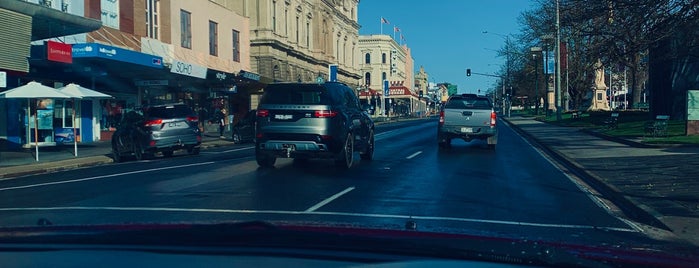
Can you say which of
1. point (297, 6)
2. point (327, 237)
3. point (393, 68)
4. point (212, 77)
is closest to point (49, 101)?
point (212, 77)

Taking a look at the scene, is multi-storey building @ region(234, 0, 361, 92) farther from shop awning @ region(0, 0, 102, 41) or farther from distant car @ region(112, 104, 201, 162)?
Result: distant car @ region(112, 104, 201, 162)

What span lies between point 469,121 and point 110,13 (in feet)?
61.2

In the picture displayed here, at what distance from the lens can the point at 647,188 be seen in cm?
1097

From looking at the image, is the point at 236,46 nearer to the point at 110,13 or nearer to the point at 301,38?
the point at 301,38

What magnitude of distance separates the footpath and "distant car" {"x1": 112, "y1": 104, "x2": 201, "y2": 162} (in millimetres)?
11492

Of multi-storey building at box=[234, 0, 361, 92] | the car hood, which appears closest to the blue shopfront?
multi-storey building at box=[234, 0, 361, 92]

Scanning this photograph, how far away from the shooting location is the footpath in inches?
336

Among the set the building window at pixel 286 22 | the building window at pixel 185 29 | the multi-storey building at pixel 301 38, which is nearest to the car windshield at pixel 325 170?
the building window at pixel 185 29

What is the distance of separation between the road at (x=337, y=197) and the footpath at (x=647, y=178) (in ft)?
1.47

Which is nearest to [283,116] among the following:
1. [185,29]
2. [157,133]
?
[157,133]

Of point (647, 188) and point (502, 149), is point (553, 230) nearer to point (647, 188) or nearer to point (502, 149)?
point (647, 188)

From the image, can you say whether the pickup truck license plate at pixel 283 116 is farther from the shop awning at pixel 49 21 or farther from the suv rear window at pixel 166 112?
the shop awning at pixel 49 21

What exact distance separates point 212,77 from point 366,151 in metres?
19.6

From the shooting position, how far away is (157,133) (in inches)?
771
